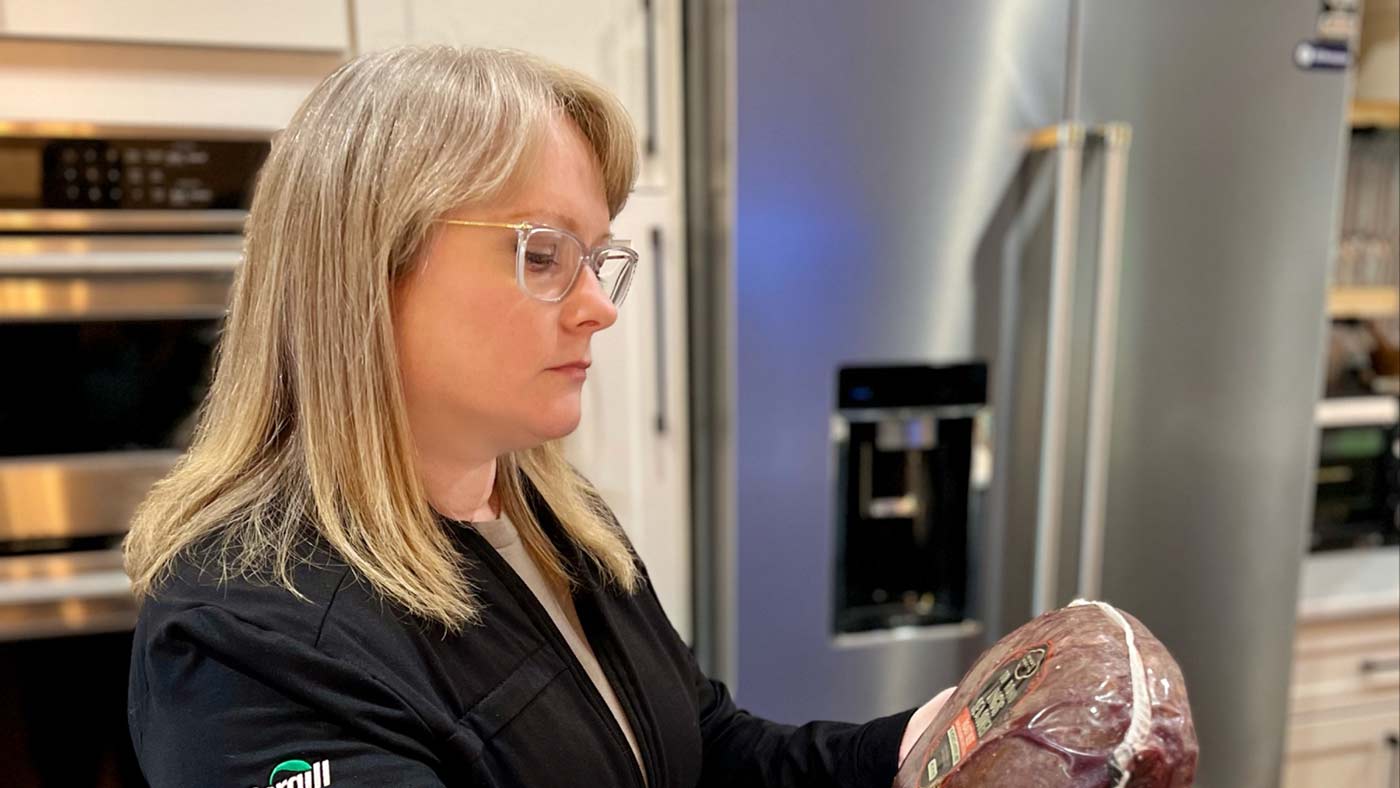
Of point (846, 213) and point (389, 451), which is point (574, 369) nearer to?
point (389, 451)

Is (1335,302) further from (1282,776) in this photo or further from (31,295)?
(31,295)

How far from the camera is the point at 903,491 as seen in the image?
1.50 metres

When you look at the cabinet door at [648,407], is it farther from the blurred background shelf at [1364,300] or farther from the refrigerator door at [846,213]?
the blurred background shelf at [1364,300]

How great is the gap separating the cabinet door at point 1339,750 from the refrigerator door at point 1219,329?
0.09 m

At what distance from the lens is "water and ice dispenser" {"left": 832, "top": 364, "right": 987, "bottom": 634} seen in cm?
→ 142

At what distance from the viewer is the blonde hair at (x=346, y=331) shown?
2.07 ft

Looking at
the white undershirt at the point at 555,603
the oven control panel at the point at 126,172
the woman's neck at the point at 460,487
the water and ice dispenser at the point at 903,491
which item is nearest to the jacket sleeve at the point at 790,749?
the white undershirt at the point at 555,603

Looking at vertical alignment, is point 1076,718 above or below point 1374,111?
below

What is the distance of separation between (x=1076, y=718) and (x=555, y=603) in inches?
17.8

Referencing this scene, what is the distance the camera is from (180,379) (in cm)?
135

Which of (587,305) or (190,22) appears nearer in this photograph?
(587,305)

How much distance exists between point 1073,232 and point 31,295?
1578mm

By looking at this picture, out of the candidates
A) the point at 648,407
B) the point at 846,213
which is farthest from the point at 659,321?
the point at 846,213

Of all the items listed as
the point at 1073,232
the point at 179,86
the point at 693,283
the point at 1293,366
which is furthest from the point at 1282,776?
the point at 179,86
